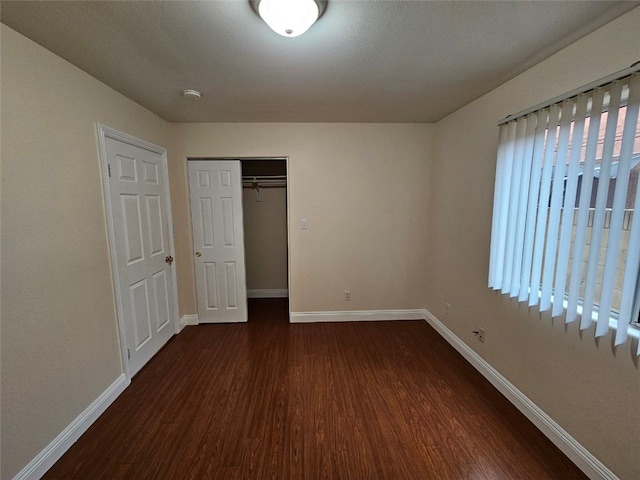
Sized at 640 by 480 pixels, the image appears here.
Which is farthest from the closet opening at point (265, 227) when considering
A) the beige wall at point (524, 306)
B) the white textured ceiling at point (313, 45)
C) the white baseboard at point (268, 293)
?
the beige wall at point (524, 306)

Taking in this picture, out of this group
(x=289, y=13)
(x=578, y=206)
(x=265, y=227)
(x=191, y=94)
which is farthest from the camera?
(x=265, y=227)

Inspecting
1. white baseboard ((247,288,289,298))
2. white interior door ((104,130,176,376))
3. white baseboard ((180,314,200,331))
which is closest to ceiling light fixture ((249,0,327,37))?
white interior door ((104,130,176,376))

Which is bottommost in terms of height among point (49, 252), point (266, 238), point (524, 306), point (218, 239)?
point (524, 306)

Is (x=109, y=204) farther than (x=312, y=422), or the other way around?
(x=109, y=204)

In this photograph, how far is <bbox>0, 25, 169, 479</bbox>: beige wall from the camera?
1.32m

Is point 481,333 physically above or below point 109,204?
below

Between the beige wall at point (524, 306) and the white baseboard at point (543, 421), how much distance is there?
0.04 meters

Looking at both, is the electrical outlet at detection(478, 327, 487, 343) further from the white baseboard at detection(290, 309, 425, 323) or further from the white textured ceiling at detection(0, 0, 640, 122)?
the white textured ceiling at detection(0, 0, 640, 122)

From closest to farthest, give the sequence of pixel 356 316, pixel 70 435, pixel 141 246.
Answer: pixel 70 435 < pixel 141 246 < pixel 356 316

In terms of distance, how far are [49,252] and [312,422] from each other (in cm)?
196

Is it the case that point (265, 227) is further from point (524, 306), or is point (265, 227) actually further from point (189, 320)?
point (524, 306)

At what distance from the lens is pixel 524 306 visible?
184 centimetres

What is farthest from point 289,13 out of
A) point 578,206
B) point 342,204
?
point 342,204

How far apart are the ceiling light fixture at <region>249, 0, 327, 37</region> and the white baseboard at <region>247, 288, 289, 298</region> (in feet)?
12.1
